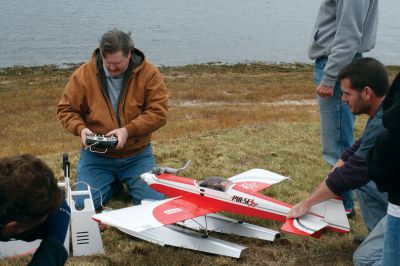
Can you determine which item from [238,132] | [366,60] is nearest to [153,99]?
[366,60]

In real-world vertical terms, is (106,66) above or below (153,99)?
above

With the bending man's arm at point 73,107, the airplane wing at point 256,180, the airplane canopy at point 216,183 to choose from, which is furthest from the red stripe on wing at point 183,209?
the bending man's arm at point 73,107

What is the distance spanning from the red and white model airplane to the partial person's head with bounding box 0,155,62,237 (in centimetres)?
157

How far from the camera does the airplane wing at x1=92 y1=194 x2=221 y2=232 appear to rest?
176 inches

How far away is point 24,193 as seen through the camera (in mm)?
2717

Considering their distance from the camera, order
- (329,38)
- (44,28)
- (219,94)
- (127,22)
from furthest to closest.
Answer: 1. (127,22)
2. (44,28)
3. (219,94)
4. (329,38)

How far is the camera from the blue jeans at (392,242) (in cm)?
287

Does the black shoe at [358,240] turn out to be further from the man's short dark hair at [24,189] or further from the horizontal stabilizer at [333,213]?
the man's short dark hair at [24,189]

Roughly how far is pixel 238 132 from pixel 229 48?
2118 inches

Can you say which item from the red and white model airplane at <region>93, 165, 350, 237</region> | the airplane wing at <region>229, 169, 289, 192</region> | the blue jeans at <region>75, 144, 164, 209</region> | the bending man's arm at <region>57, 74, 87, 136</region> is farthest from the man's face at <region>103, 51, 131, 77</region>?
the airplane wing at <region>229, 169, 289, 192</region>

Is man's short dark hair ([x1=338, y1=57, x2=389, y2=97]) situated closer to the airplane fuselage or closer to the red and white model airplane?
the red and white model airplane

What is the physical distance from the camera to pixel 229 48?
2475 inches

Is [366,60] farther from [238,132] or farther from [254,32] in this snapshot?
[254,32]

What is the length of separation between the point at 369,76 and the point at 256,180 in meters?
2.11
